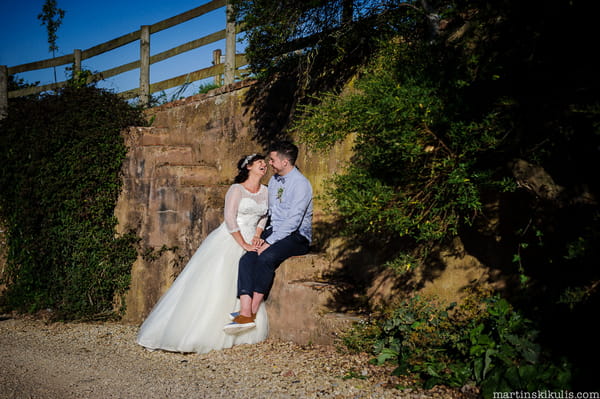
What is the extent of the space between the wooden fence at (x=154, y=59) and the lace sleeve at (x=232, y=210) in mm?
2606

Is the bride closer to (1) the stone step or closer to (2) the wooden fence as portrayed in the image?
(1) the stone step

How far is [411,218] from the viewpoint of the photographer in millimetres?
Answer: 3846

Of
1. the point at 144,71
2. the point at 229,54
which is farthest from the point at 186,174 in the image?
the point at 144,71

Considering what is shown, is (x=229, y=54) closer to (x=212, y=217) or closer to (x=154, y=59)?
(x=154, y=59)

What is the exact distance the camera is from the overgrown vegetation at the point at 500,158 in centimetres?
309

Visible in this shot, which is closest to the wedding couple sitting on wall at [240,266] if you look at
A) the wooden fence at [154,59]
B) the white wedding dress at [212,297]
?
the white wedding dress at [212,297]

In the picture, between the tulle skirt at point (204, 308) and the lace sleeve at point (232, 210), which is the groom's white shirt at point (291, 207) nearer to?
the lace sleeve at point (232, 210)

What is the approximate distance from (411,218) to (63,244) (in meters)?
5.50

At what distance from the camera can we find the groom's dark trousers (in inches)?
201

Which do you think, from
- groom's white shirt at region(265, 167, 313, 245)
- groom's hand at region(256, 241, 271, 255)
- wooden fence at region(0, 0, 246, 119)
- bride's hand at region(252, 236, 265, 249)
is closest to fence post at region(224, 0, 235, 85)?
wooden fence at region(0, 0, 246, 119)

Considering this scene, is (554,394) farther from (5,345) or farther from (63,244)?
(63,244)

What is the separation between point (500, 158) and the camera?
340 centimetres

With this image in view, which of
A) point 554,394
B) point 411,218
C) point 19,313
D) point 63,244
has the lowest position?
point 19,313

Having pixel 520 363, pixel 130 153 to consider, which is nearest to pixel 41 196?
pixel 130 153
